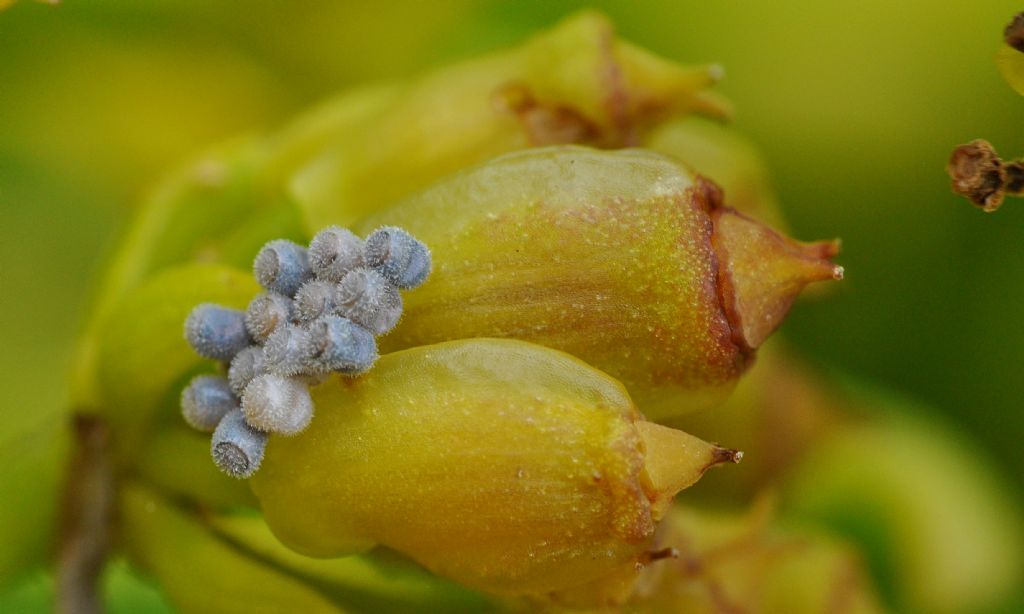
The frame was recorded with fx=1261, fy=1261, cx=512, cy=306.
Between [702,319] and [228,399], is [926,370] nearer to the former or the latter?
[702,319]

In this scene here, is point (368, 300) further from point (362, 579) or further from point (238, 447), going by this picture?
point (362, 579)

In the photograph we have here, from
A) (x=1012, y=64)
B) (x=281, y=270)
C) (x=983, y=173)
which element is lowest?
(x=281, y=270)

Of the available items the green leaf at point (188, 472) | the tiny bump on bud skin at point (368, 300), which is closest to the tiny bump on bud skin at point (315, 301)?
the tiny bump on bud skin at point (368, 300)

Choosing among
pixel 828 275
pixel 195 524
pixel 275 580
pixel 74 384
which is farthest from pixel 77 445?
pixel 828 275

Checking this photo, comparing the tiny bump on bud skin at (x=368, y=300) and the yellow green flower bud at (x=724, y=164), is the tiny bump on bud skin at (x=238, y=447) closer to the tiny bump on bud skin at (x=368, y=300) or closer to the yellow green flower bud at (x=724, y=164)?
the tiny bump on bud skin at (x=368, y=300)

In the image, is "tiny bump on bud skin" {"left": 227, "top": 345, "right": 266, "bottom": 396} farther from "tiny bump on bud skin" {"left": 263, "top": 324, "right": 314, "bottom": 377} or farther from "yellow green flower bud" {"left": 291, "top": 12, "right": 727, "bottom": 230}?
"yellow green flower bud" {"left": 291, "top": 12, "right": 727, "bottom": 230}

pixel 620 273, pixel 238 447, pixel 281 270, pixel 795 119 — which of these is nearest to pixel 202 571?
pixel 238 447
